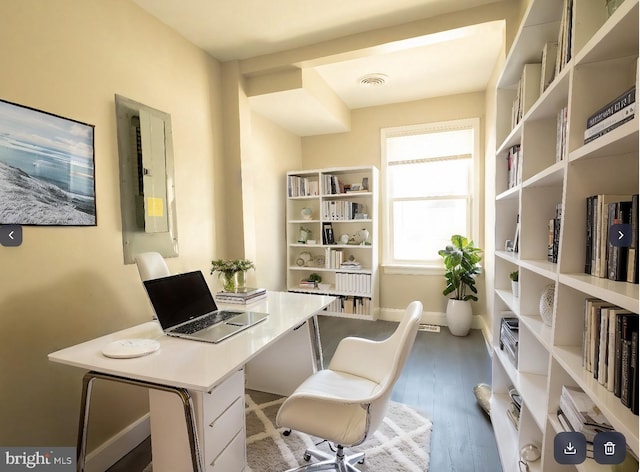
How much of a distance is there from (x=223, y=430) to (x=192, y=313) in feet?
2.00

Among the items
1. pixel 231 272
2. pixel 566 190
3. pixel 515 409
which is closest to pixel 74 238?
pixel 231 272

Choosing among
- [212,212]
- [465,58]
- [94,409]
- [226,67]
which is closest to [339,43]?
[226,67]

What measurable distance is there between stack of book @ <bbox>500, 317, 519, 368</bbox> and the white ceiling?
1.93m

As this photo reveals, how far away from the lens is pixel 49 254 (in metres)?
1.55

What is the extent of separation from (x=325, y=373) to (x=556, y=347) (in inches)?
41.4

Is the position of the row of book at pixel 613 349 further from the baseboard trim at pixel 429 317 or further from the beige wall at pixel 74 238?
the baseboard trim at pixel 429 317

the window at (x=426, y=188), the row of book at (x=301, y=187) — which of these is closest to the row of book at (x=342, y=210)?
the row of book at (x=301, y=187)

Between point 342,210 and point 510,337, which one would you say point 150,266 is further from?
point 342,210

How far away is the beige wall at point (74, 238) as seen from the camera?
1430mm

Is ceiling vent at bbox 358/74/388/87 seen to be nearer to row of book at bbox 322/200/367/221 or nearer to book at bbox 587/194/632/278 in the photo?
row of book at bbox 322/200/367/221

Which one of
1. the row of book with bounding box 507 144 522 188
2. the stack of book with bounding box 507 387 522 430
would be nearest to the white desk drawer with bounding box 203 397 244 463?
the stack of book with bounding box 507 387 522 430

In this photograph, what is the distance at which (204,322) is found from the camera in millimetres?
1702

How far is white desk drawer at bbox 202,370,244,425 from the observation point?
126cm

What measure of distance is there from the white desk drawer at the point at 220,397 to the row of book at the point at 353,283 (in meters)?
2.61
